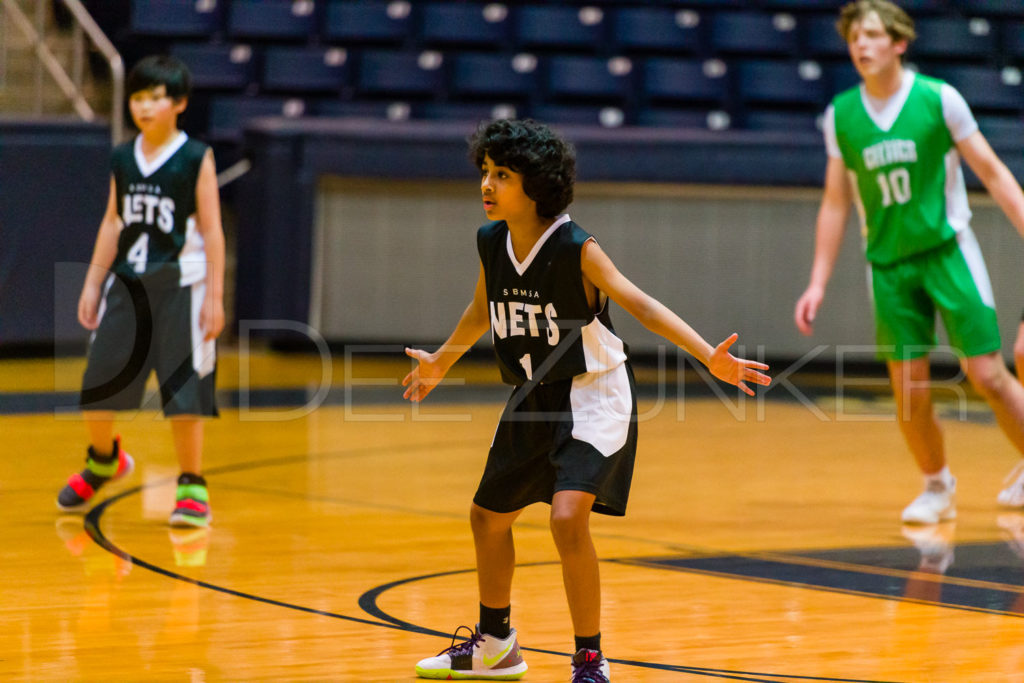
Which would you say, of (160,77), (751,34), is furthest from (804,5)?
(160,77)

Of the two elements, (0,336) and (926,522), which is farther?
(0,336)

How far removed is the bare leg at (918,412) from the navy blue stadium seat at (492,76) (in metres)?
5.61

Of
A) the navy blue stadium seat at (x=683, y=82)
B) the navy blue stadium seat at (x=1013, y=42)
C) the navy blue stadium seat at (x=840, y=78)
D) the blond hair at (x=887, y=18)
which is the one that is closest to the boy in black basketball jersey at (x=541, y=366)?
the blond hair at (x=887, y=18)

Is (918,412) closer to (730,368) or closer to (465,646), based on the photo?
(730,368)

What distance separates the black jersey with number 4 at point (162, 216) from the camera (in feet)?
17.1

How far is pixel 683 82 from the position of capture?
35.0 feet

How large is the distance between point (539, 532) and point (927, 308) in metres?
1.70

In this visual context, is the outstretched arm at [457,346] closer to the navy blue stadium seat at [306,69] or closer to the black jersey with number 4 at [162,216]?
the black jersey with number 4 at [162,216]

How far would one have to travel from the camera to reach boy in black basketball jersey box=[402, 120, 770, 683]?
3330mm

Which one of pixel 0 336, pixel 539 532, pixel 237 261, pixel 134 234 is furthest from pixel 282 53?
pixel 539 532

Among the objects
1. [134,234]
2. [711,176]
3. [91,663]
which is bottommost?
[91,663]

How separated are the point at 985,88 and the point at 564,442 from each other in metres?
8.34

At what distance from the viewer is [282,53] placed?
1055cm

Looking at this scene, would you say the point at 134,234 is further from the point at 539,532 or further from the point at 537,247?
the point at 537,247
